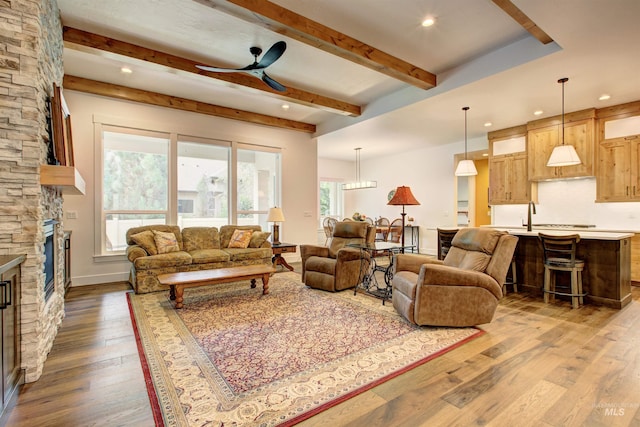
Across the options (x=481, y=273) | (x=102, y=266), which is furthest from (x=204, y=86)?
(x=481, y=273)

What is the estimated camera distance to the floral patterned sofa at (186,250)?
13.8 feet

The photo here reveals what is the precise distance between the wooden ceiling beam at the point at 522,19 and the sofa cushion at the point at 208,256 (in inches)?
174

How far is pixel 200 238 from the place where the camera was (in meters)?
5.21

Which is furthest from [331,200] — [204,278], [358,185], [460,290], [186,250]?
[460,290]

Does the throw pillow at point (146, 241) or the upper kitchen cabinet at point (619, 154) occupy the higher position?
the upper kitchen cabinet at point (619, 154)

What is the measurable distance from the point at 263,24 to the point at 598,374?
384cm

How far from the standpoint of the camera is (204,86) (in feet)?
16.0

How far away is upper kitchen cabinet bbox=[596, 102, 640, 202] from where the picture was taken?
4699mm

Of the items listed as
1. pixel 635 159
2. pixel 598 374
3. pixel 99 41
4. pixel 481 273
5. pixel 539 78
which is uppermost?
pixel 99 41

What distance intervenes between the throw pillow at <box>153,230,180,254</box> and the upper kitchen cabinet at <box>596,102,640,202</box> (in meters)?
6.81

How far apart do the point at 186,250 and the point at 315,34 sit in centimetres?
372

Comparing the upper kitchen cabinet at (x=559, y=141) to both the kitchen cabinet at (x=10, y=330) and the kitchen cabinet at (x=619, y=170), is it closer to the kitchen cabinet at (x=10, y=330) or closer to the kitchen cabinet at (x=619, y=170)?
the kitchen cabinet at (x=619, y=170)

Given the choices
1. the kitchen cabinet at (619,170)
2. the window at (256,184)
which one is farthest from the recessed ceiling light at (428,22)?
the window at (256,184)

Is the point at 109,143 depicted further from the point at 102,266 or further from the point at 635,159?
the point at 635,159
